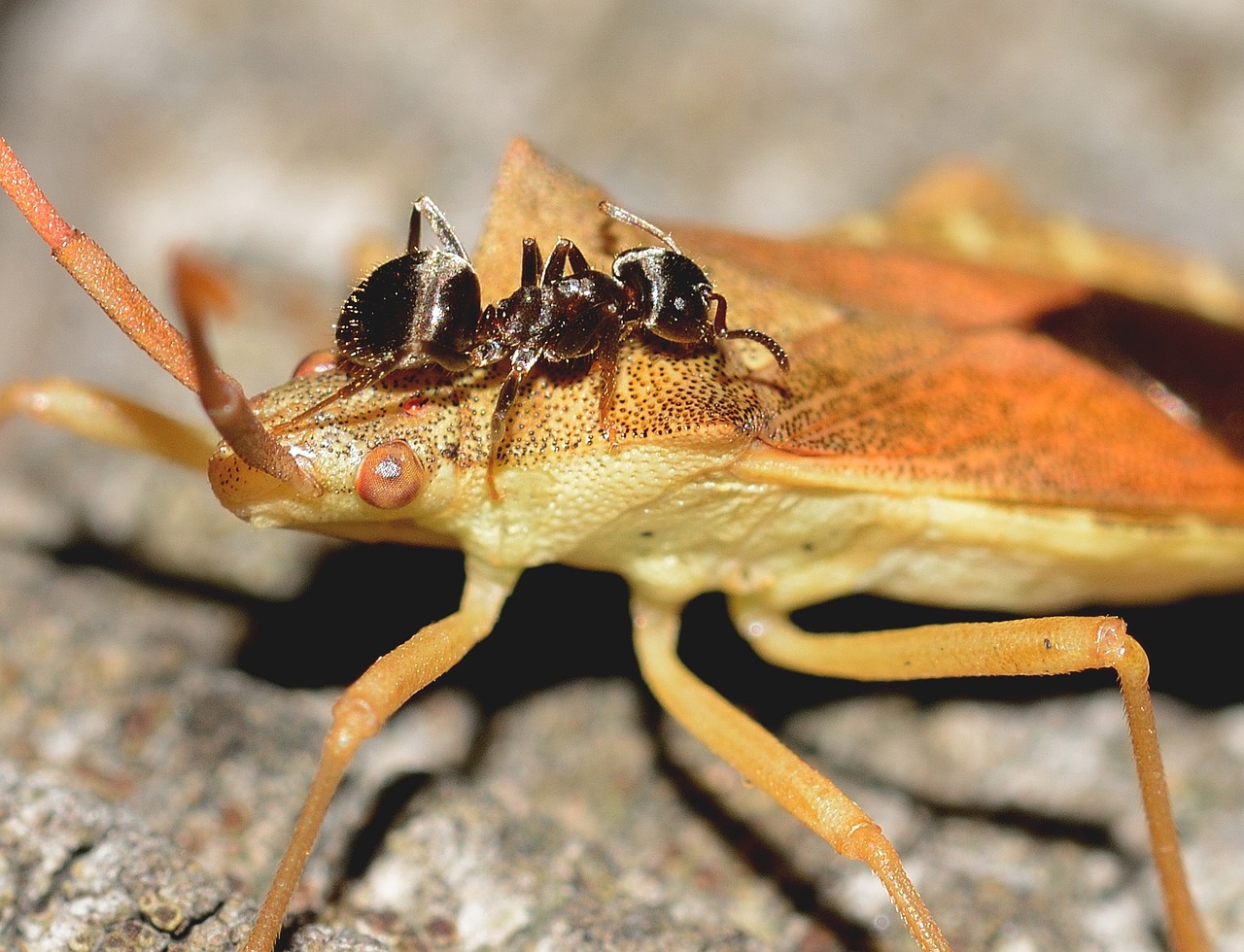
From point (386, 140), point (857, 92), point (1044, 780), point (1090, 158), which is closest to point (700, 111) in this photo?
point (857, 92)

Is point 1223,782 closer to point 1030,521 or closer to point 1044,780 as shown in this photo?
point 1044,780

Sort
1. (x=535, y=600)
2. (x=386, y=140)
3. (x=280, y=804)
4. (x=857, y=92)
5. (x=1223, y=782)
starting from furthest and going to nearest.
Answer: (x=857, y=92) → (x=386, y=140) → (x=535, y=600) → (x=1223, y=782) → (x=280, y=804)

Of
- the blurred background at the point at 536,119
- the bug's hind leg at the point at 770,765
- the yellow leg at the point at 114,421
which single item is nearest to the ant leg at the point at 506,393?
the bug's hind leg at the point at 770,765

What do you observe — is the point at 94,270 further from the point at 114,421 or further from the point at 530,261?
the point at 530,261

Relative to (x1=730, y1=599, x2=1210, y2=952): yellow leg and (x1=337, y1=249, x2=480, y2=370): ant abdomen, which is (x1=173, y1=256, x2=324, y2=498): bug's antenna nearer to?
A: (x1=337, y1=249, x2=480, y2=370): ant abdomen

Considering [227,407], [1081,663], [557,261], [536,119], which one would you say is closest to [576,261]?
[557,261]

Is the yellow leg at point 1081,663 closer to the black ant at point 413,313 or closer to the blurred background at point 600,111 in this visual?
the black ant at point 413,313
